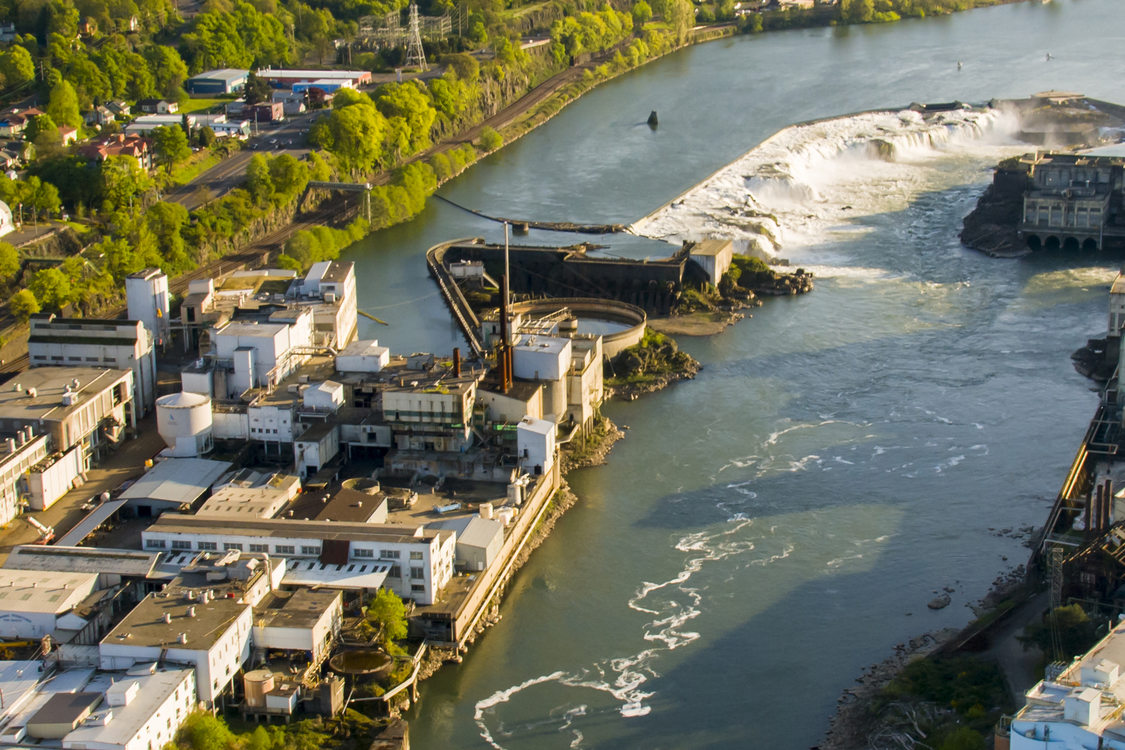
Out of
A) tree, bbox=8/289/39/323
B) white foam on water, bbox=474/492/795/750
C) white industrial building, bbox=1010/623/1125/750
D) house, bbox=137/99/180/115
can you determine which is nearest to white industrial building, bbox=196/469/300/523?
white foam on water, bbox=474/492/795/750

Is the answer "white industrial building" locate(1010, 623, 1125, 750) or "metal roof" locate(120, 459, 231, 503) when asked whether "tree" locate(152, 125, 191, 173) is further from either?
"white industrial building" locate(1010, 623, 1125, 750)

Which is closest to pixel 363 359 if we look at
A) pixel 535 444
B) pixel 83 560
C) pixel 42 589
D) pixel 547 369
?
pixel 547 369


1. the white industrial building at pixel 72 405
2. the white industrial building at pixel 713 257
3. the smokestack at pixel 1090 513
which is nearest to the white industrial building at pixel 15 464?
the white industrial building at pixel 72 405

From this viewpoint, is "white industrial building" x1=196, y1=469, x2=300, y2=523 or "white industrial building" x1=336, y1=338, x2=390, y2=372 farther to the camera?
"white industrial building" x1=336, y1=338, x2=390, y2=372

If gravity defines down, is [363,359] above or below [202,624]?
above

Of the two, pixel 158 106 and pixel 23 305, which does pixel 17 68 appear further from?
pixel 23 305

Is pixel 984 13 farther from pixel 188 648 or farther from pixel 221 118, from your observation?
pixel 188 648

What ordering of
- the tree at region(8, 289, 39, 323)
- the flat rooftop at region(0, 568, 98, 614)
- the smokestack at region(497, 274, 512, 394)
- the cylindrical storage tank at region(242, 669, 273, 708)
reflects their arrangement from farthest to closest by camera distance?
the tree at region(8, 289, 39, 323)
the smokestack at region(497, 274, 512, 394)
the flat rooftop at region(0, 568, 98, 614)
the cylindrical storage tank at region(242, 669, 273, 708)
